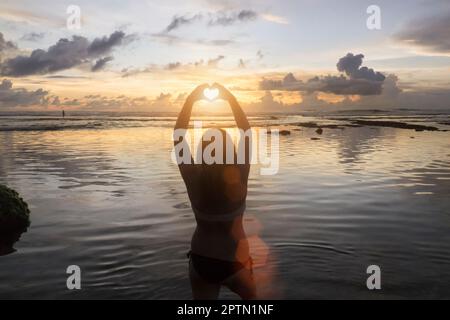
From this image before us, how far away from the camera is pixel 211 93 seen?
4227 mm

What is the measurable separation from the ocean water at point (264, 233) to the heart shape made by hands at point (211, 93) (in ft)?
11.2

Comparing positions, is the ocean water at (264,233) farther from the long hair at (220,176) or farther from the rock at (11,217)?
the long hair at (220,176)

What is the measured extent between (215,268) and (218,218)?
0.54 meters

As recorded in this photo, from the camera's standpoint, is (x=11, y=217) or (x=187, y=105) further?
(x=11, y=217)

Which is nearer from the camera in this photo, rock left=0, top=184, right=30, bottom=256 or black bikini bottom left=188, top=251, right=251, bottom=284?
black bikini bottom left=188, top=251, right=251, bottom=284

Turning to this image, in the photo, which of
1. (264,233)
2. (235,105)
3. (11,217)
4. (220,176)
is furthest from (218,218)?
(11,217)

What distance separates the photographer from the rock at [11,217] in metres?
9.08

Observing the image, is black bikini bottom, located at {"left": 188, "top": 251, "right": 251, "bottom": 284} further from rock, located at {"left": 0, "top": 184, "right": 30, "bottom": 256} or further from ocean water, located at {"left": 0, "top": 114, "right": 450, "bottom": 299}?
rock, located at {"left": 0, "top": 184, "right": 30, "bottom": 256}

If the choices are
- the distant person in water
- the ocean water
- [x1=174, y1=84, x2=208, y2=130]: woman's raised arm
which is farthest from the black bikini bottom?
the ocean water

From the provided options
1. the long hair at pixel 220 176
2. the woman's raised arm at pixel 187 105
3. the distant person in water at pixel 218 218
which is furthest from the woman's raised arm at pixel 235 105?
the long hair at pixel 220 176

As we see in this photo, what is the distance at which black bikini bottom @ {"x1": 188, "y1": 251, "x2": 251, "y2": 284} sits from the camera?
4.33 metres

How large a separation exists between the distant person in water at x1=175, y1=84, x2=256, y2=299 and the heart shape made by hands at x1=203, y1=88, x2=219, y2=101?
0.11ft

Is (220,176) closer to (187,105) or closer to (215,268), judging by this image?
(187,105)
